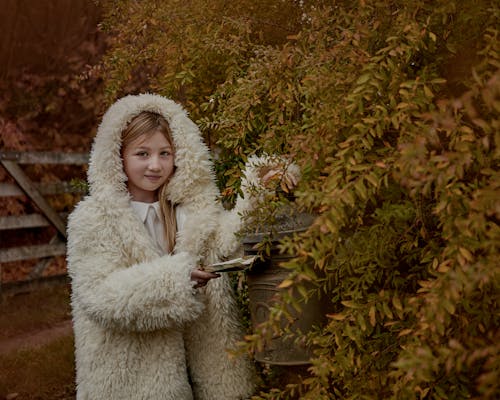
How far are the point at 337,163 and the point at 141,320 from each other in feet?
3.67

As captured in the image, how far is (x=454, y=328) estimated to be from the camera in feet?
5.82

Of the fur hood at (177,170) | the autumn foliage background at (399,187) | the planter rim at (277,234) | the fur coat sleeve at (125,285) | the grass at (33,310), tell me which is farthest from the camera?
the grass at (33,310)

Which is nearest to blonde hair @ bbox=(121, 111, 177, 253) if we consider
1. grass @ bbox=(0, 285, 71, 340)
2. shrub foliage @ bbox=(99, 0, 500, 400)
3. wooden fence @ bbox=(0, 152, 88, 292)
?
shrub foliage @ bbox=(99, 0, 500, 400)

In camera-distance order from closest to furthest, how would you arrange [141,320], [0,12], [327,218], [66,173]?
[327,218] < [141,320] < [0,12] < [66,173]

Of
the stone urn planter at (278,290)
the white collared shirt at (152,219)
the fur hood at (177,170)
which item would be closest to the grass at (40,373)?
the white collared shirt at (152,219)

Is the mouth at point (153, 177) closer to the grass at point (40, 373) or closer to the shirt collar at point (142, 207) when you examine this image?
the shirt collar at point (142, 207)

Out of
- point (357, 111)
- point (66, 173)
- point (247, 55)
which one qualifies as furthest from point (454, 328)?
point (66, 173)

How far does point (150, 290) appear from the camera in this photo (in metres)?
2.38

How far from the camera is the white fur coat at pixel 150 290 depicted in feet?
7.91

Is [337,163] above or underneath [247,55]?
underneath

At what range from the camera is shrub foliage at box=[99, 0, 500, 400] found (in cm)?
145

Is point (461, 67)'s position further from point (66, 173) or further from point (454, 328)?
point (66, 173)

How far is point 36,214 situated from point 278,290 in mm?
5230

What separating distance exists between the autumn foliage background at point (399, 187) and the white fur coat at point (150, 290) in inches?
17.0
